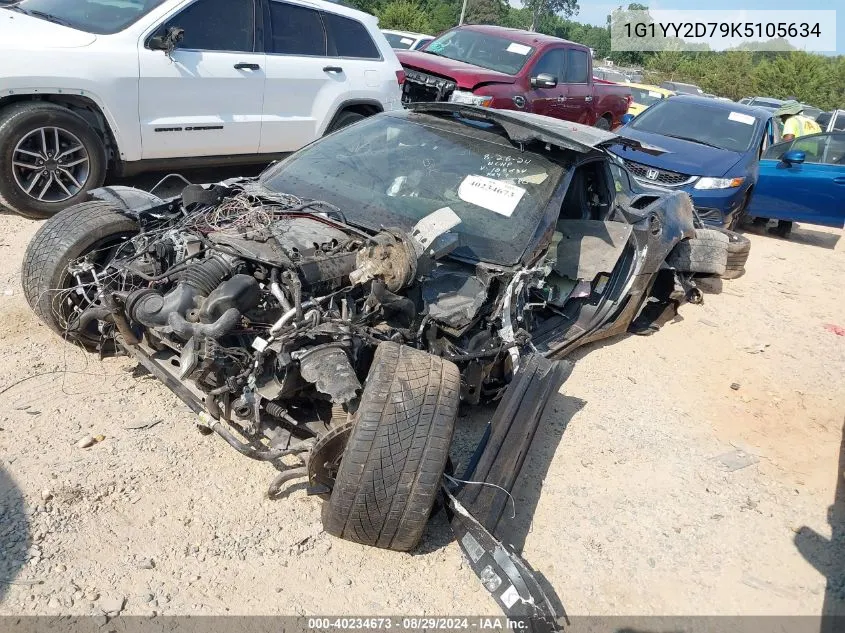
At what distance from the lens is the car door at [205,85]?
5.70 meters

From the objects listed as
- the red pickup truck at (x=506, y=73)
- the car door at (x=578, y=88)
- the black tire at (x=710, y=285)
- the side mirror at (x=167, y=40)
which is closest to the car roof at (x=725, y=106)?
the car door at (x=578, y=88)

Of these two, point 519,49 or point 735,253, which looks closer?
point 735,253

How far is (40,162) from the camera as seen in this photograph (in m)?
5.33

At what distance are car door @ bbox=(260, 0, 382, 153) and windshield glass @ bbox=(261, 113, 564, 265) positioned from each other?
2354 millimetres

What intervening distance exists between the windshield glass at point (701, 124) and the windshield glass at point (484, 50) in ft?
6.06

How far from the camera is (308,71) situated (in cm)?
673

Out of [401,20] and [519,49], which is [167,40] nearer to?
[519,49]

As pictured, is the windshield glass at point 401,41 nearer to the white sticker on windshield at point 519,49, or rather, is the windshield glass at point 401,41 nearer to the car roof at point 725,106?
the white sticker on windshield at point 519,49

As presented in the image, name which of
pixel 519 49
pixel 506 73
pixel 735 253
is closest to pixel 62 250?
pixel 735 253

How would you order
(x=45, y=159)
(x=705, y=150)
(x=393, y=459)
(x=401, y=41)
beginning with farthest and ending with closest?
(x=401, y=41) → (x=705, y=150) → (x=45, y=159) → (x=393, y=459)

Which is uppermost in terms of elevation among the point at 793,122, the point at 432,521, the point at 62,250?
the point at 62,250

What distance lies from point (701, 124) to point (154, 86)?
23.2 feet

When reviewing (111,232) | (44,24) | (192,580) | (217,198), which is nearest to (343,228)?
(217,198)

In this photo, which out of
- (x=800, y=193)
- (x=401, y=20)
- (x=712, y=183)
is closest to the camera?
(x=712, y=183)
